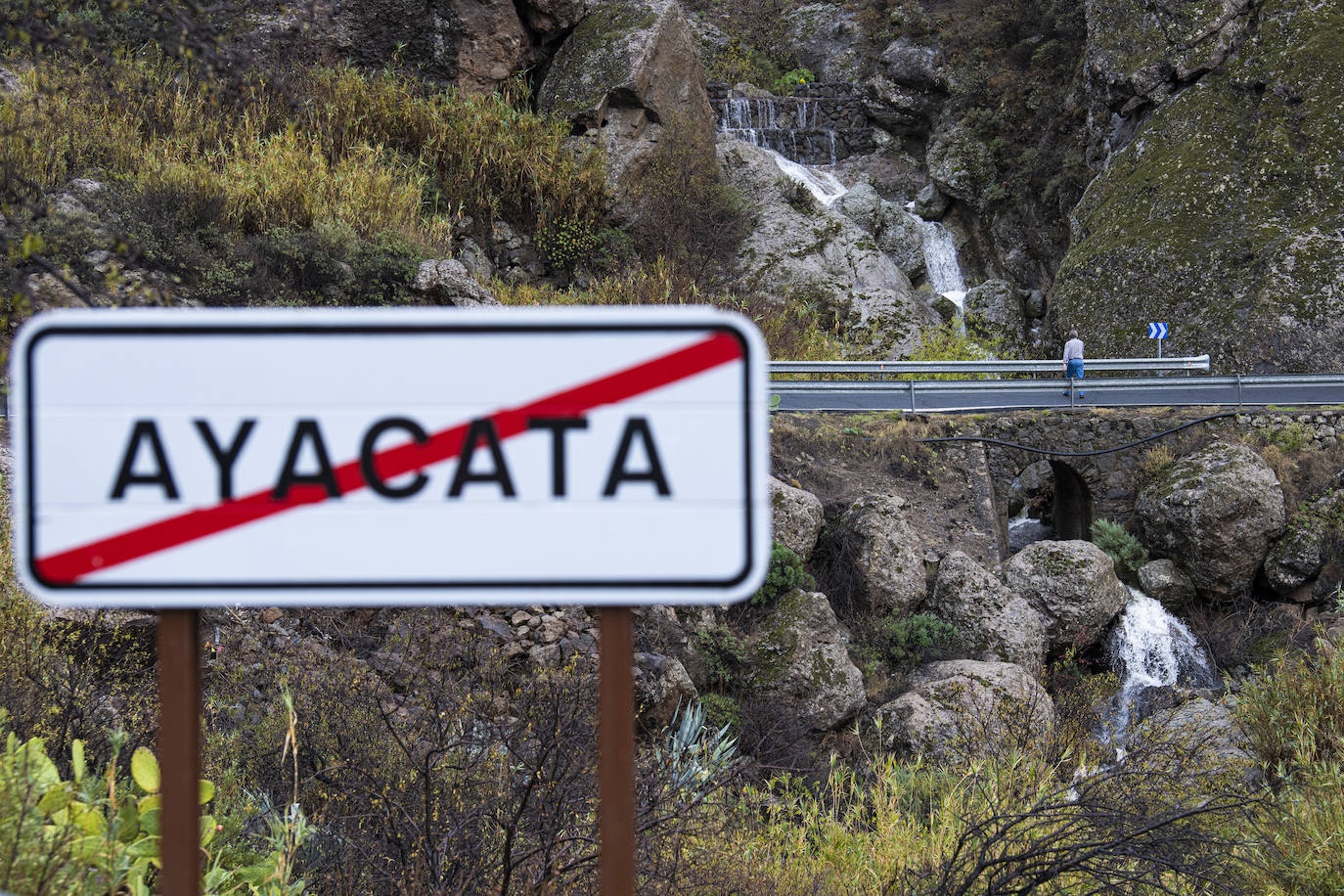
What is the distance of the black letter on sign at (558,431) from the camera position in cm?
108

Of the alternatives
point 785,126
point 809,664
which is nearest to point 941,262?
point 785,126

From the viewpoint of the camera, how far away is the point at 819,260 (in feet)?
54.5

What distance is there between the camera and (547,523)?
1076 millimetres

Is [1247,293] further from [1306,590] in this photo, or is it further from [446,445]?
[446,445]

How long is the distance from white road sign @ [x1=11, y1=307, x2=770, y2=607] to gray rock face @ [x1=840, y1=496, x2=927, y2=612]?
26.5 ft

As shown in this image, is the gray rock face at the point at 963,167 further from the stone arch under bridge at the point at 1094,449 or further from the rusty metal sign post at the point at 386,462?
the rusty metal sign post at the point at 386,462

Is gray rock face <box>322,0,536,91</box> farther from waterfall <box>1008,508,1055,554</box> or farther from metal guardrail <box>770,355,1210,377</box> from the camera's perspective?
waterfall <box>1008,508,1055,554</box>

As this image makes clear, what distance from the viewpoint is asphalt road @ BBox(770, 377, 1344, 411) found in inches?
437

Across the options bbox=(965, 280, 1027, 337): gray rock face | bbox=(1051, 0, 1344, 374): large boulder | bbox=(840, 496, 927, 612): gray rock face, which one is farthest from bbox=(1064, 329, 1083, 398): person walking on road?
bbox=(965, 280, 1027, 337): gray rock face

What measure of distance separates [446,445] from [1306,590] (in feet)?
40.4

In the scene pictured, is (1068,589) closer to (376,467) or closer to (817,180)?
(376,467)

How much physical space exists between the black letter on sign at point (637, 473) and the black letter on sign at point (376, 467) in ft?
0.76

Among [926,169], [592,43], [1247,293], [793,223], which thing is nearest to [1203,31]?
[1247,293]

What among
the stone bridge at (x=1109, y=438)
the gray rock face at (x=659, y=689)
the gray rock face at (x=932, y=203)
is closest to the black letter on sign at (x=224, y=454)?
the gray rock face at (x=659, y=689)
